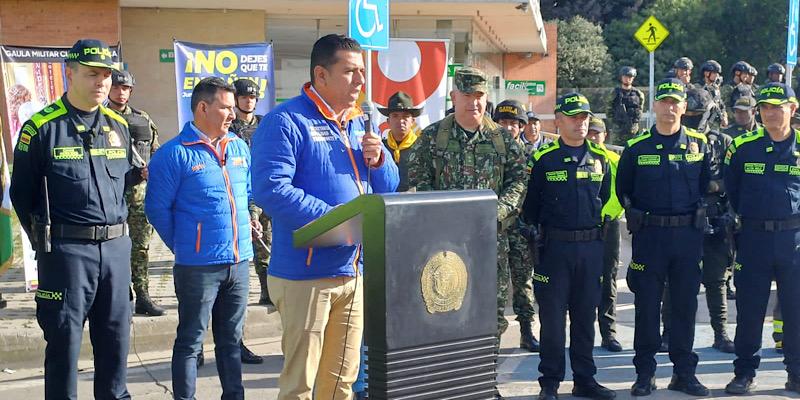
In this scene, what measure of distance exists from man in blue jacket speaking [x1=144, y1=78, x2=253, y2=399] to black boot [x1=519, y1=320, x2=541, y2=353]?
313 cm

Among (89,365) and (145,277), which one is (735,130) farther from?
(89,365)

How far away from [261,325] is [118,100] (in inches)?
88.8

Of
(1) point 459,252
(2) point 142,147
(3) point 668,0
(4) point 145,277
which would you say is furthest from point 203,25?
(3) point 668,0

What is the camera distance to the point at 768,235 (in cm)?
663

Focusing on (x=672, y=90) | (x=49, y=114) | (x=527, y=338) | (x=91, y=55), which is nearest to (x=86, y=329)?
(x=49, y=114)

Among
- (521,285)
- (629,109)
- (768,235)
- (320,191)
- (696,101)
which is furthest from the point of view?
(629,109)

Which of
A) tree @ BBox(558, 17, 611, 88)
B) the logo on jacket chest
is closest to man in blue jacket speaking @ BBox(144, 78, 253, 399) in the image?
the logo on jacket chest

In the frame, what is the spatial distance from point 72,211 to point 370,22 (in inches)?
141

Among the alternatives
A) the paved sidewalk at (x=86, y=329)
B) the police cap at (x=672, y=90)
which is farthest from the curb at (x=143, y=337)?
the police cap at (x=672, y=90)

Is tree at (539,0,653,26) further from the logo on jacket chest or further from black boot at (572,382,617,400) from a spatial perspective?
the logo on jacket chest

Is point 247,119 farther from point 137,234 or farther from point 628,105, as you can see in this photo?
point 628,105

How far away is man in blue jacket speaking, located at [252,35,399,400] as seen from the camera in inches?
160

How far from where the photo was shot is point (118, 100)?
7656 mm

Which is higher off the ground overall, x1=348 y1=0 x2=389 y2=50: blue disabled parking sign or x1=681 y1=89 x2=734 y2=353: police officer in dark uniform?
x1=348 y1=0 x2=389 y2=50: blue disabled parking sign
